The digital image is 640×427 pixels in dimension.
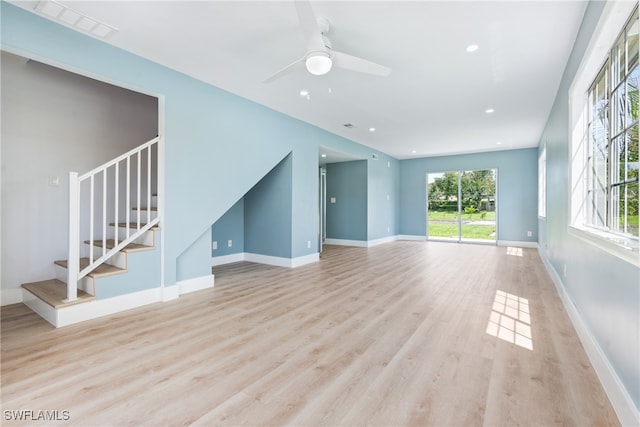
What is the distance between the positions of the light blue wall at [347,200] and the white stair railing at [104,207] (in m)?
4.86

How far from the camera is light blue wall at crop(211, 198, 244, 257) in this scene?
5348 millimetres

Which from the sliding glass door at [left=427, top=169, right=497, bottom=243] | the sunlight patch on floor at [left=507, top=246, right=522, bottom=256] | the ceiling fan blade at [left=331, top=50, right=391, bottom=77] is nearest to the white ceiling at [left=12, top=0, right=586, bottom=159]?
the ceiling fan blade at [left=331, top=50, right=391, bottom=77]

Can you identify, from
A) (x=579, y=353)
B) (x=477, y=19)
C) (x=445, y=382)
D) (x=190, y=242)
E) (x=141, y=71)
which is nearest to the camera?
(x=445, y=382)

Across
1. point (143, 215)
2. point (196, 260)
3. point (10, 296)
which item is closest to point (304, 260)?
point (196, 260)

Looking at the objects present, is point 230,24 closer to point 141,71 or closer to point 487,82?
point 141,71

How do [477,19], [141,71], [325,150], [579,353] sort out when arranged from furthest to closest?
[325,150]
[141,71]
[477,19]
[579,353]

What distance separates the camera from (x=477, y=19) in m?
2.42

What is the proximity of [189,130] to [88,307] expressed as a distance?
2129mm

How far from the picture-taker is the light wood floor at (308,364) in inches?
59.8

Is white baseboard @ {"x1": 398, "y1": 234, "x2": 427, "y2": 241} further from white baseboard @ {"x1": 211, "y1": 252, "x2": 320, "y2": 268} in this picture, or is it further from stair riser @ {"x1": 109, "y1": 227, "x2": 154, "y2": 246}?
stair riser @ {"x1": 109, "y1": 227, "x2": 154, "y2": 246}

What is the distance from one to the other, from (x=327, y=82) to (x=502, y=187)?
673 cm

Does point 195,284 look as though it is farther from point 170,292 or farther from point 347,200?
point 347,200

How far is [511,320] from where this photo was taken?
9.03 feet

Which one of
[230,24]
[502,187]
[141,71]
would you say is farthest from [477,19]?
[502,187]
